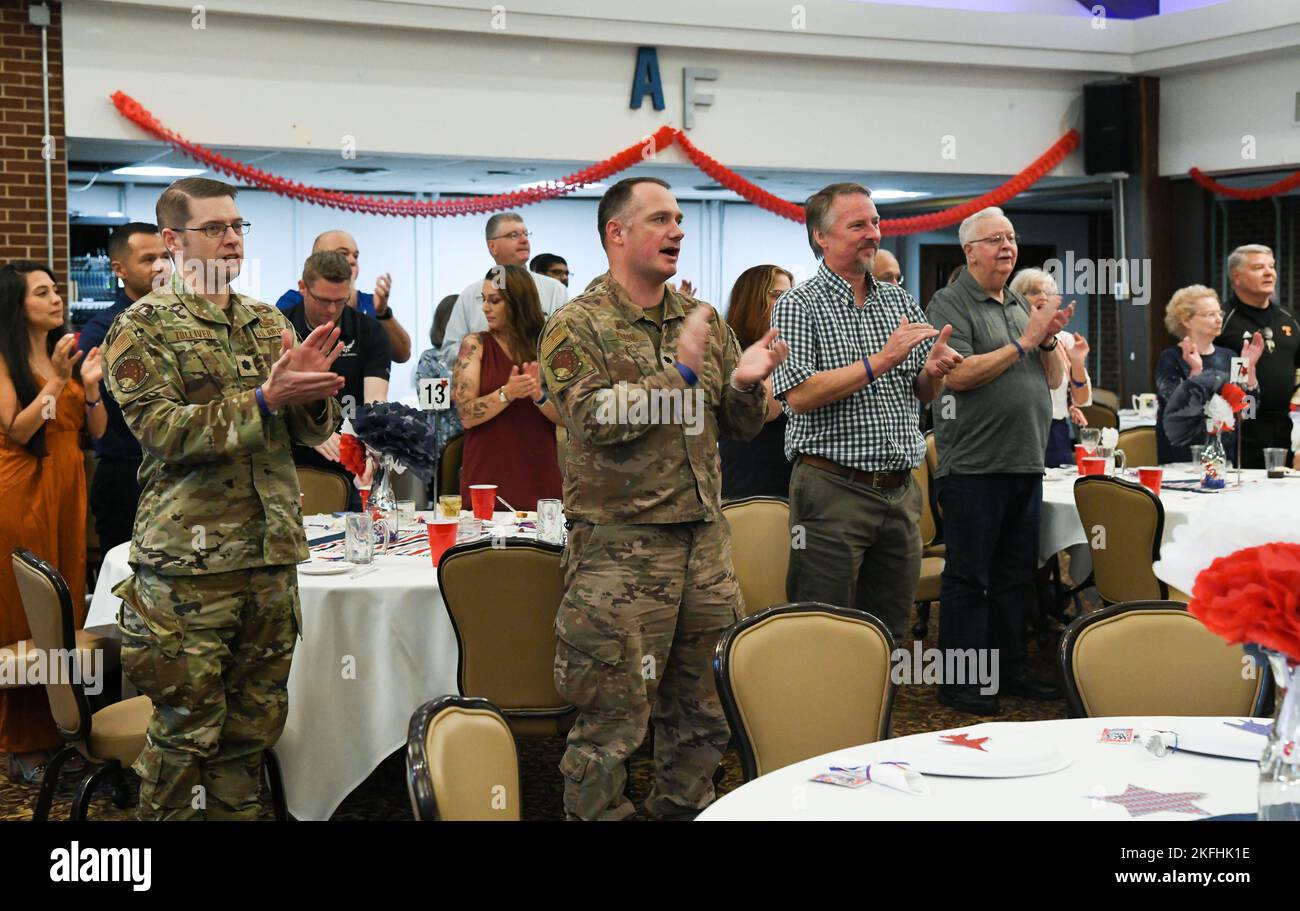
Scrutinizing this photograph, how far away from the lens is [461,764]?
224 centimetres

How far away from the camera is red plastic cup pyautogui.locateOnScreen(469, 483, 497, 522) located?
490 cm

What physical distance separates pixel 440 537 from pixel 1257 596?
2.89 m

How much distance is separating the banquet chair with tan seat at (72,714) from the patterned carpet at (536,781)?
0.43 m

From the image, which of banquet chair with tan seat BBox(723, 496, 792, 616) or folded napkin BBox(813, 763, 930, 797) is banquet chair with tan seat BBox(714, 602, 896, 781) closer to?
folded napkin BBox(813, 763, 930, 797)

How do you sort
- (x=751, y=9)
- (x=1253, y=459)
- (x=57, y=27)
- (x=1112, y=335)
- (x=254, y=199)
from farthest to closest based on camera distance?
1. (x=1112, y=335)
2. (x=254, y=199)
3. (x=751, y=9)
4. (x=57, y=27)
5. (x=1253, y=459)

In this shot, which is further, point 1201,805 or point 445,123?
point 445,123

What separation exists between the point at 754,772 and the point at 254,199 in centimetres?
1063

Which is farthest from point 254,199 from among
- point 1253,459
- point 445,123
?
point 1253,459

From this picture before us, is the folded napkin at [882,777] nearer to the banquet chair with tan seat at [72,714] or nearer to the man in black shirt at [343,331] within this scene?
the banquet chair with tan seat at [72,714]

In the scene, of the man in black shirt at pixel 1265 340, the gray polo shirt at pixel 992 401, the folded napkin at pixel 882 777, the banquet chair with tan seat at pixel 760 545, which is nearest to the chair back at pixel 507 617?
the banquet chair with tan seat at pixel 760 545

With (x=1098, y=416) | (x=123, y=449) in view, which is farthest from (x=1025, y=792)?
(x=1098, y=416)

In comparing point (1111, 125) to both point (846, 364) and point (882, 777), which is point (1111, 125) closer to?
point (846, 364)
